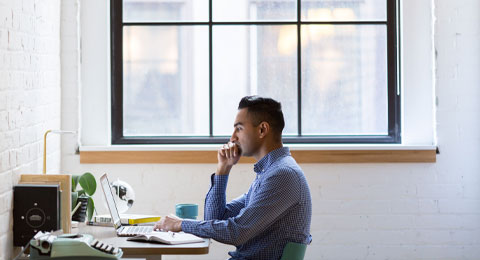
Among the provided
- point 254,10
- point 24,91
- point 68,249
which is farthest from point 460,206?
point 68,249

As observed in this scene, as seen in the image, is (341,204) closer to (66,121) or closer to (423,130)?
(423,130)

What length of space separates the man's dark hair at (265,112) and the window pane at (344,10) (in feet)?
4.76

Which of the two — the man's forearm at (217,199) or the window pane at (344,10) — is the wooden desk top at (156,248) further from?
the window pane at (344,10)

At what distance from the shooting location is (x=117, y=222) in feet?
11.2

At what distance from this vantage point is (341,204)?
15.1ft

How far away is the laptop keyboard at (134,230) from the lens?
323 cm

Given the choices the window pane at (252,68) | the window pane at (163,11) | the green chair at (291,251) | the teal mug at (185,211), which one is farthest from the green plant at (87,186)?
the window pane at (163,11)

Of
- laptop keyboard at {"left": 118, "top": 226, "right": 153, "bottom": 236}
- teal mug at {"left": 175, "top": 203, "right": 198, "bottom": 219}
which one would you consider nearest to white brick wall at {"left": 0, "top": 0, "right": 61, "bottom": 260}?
laptop keyboard at {"left": 118, "top": 226, "right": 153, "bottom": 236}

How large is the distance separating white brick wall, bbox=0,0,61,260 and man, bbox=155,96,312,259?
0.69m

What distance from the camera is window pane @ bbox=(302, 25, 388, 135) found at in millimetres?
4727

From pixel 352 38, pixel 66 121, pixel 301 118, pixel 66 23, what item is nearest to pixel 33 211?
pixel 66 121

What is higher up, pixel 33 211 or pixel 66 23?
pixel 66 23

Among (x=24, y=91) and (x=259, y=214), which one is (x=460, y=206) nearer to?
(x=259, y=214)

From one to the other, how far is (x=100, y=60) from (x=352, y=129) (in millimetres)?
1638
